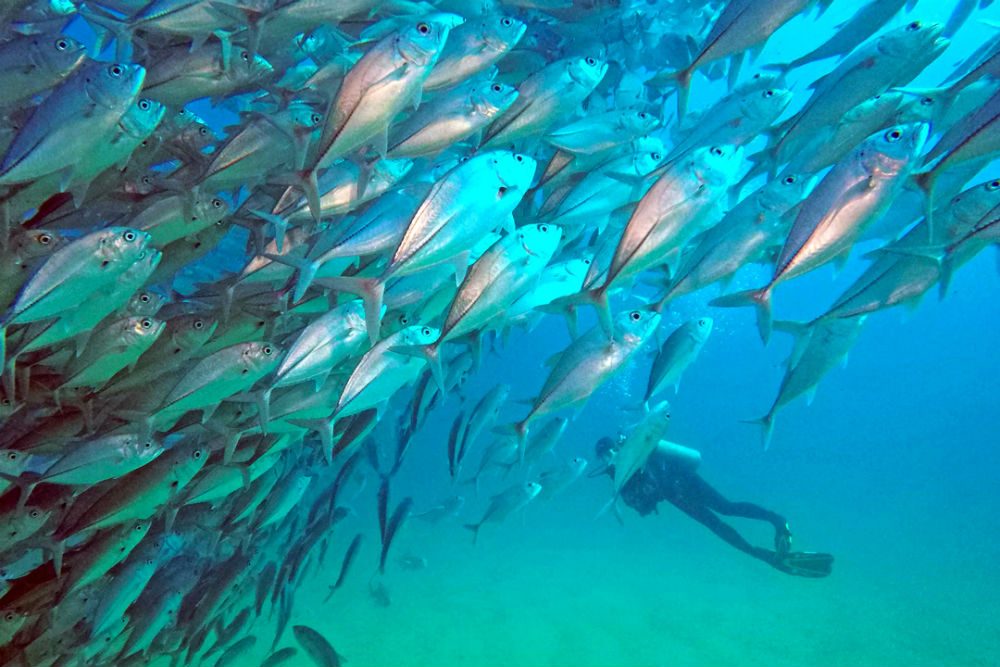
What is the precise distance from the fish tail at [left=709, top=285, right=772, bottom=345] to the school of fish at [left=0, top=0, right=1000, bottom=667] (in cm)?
1

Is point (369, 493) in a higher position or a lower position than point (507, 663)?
lower

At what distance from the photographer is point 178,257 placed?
296 cm

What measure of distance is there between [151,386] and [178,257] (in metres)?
0.69

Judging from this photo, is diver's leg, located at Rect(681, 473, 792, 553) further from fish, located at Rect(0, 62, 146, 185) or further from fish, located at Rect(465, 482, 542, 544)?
fish, located at Rect(0, 62, 146, 185)

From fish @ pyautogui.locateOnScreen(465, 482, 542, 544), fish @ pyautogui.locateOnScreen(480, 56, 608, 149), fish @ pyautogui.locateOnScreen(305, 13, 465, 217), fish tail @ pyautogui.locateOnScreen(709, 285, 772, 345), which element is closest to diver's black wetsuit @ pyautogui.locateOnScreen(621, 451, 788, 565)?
fish @ pyautogui.locateOnScreen(465, 482, 542, 544)

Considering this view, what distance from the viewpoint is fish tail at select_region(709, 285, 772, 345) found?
90.7 inches

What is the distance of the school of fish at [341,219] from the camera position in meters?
2.10

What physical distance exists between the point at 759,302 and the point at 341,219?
1.85m

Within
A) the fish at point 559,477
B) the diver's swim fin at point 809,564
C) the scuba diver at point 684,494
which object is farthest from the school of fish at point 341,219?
the diver's swim fin at point 809,564

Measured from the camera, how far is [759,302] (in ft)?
7.62

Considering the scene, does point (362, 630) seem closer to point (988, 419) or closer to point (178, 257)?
point (178, 257)

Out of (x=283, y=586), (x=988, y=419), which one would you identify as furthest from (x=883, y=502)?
(x=283, y=586)

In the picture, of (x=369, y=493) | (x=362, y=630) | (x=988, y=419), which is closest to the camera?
(x=362, y=630)

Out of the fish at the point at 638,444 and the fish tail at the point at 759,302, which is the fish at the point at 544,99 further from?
the fish at the point at 638,444
